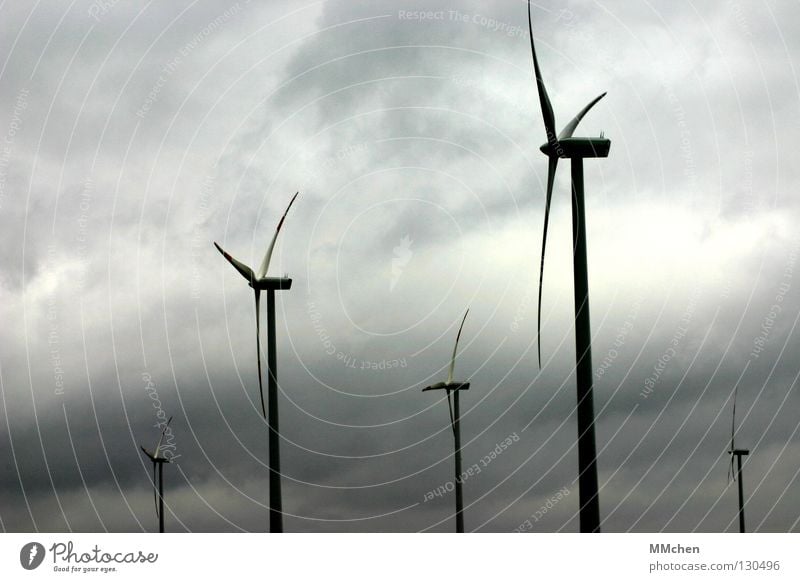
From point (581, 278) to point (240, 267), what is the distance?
28.0 m

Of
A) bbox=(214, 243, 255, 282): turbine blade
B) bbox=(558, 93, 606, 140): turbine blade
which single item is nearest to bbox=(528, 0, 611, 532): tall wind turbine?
bbox=(558, 93, 606, 140): turbine blade

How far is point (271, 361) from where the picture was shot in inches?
2189

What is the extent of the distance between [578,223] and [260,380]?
25352 millimetres

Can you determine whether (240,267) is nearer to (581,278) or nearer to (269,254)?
(269,254)

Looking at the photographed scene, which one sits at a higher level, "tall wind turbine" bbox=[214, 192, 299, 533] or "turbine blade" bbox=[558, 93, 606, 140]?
"turbine blade" bbox=[558, 93, 606, 140]

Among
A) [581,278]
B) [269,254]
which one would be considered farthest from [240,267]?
[581,278]

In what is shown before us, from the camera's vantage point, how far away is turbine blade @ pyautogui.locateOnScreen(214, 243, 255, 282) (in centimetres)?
6131
